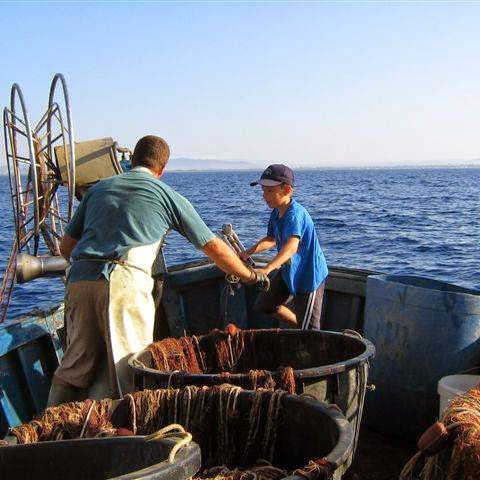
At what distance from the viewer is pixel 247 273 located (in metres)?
4.44

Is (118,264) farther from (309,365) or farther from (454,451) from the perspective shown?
(454,451)

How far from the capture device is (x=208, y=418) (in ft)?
11.6

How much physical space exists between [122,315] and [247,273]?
0.83m

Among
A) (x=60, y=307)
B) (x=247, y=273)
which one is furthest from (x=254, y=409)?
(x=60, y=307)

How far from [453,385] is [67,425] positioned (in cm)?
244

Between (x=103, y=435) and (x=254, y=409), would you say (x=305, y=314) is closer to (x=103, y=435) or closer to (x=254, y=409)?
(x=254, y=409)

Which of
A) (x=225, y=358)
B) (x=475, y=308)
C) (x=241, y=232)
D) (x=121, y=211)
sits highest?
(x=121, y=211)

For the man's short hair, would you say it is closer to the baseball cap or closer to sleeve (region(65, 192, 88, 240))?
sleeve (region(65, 192, 88, 240))

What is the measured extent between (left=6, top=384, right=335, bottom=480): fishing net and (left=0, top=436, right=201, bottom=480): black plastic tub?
0.42 meters

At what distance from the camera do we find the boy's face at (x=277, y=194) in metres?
5.49

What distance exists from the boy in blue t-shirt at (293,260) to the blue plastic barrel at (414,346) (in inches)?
→ 19.7

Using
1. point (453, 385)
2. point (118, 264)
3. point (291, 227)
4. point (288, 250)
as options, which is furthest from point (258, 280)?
point (453, 385)

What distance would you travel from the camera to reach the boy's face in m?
5.49

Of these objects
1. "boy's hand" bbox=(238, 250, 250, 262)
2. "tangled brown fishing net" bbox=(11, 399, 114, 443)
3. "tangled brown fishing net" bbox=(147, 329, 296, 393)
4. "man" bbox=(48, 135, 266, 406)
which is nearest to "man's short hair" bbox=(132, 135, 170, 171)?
"man" bbox=(48, 135, 266, 406)
